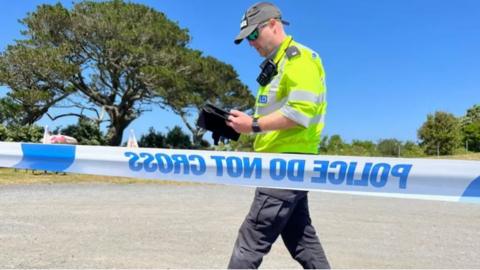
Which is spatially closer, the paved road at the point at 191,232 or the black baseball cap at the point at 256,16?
the black baseball cap at the point at 256,16

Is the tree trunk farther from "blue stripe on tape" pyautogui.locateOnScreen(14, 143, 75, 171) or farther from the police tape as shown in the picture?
the police tape

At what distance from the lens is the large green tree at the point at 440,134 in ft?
137

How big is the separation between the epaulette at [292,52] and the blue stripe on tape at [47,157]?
195cm

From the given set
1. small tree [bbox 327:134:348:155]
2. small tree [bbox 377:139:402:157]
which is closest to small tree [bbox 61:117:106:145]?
small tree [bbox 327:134:348:155]

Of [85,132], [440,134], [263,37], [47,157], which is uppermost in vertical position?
[440,134]

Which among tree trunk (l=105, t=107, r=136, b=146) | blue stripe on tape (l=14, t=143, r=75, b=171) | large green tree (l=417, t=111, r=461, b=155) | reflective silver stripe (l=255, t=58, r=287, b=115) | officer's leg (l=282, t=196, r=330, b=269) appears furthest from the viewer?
large green tree (l=417, t=111, r=461, b=155)

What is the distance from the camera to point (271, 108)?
8.82 feet

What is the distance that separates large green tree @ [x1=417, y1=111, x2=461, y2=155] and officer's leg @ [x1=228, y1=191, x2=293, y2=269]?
4113cm

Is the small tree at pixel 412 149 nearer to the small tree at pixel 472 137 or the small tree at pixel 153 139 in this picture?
the small tree at pixel 472 137

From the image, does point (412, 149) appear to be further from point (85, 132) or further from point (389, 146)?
point (85, 132)

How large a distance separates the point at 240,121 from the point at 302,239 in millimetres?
830

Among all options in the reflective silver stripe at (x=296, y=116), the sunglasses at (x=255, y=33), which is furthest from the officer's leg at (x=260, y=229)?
the sunglasses at (x=255, y=33)

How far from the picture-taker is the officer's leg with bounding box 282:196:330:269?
290 centimetres

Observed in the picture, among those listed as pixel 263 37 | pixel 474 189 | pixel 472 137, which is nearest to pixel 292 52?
pixel 263 37
